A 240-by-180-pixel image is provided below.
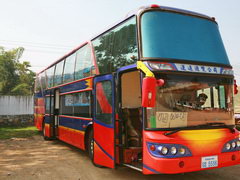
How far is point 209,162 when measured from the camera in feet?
15.5

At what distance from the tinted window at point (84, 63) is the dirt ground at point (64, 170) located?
8.60ft

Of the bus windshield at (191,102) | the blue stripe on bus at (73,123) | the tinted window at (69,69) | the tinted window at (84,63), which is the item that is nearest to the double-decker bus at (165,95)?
the bus windshield at (191,102)

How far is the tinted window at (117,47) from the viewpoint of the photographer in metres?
5.46

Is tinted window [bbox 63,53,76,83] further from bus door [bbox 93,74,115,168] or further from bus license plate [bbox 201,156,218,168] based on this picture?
bus license plate [bbox 201,156,218,168]

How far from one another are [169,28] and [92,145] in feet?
12.7

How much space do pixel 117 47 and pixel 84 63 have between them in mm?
1963

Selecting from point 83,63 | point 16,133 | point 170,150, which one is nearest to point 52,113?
point 83,63

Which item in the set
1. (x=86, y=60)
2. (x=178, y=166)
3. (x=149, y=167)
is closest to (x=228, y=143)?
(x=178, y=166)

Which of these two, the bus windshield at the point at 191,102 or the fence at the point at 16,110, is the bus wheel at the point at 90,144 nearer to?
the bus windshield at the point at 191,102

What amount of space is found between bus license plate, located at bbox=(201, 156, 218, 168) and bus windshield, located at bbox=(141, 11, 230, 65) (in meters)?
1.94

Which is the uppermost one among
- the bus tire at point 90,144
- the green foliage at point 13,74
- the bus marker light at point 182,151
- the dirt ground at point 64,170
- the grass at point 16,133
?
the green foliage at point 13,74

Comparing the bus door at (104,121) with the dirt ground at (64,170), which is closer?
the bus door at (104,121)

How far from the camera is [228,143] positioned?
4.99 m

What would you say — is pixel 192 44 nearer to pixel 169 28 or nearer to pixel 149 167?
pixel 169 28
